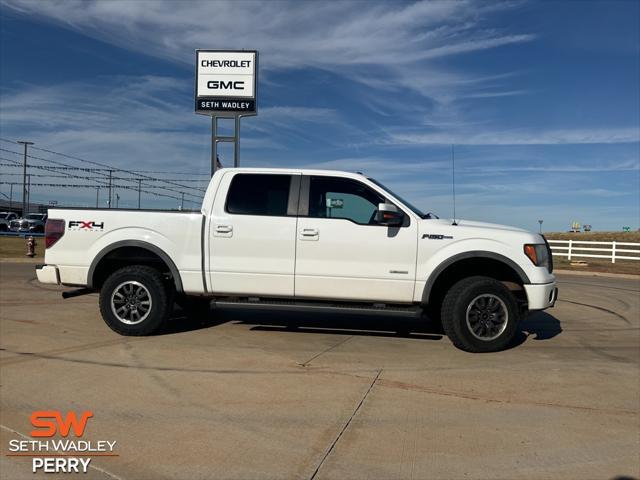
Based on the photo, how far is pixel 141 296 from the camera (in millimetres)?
6570

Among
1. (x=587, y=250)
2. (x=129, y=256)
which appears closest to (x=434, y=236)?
(x=129, y=256)

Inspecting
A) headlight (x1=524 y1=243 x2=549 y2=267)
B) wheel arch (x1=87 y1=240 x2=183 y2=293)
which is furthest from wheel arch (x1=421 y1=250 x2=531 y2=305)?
wheel arch (x1=87 y1=240 x2=183 y2=293)

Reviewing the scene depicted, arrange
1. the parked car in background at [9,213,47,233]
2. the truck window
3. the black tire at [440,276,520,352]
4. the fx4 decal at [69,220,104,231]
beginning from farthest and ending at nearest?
the parked car in background at [9,213,47,233]
the fx4 decal at [69,220,104,231]
the truck window
the black tire at [440,276,520,352]

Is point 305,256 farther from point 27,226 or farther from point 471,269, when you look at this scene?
point 27,226

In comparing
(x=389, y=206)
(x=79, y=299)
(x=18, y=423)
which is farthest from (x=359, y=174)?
(x=79, y=299)

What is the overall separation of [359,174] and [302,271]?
4.67ft

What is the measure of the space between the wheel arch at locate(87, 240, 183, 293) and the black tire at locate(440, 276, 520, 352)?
3.37 metres

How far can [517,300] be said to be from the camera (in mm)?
6355

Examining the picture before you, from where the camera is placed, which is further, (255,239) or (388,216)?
(255,239)

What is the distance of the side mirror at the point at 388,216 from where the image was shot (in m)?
6.10

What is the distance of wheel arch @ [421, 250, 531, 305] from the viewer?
6129 mm

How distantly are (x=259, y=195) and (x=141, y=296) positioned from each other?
194 cm

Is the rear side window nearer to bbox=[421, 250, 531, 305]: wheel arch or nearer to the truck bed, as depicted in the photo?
the truck bed

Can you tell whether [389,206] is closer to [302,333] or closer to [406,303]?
[406,303]
